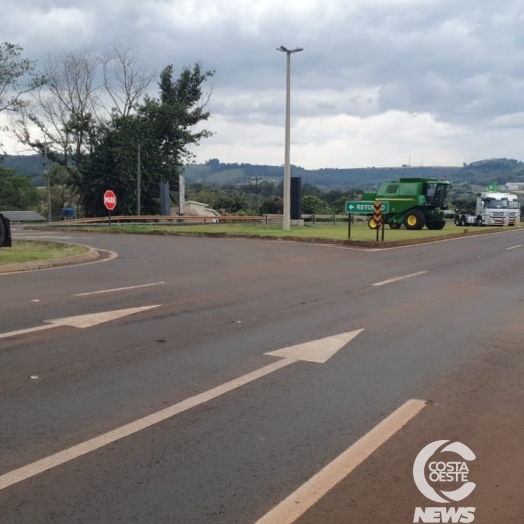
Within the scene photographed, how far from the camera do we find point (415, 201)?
1462 inches

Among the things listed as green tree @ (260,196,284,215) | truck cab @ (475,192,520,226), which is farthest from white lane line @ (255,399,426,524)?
green tree @ (260,196,284,215)

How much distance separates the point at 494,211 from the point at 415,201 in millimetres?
14583

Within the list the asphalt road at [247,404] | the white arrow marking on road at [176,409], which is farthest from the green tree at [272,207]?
the white arrow marking on road at [176,409]

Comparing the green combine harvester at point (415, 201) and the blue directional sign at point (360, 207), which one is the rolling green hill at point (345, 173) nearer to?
the green combine harvester at point (415, 201)

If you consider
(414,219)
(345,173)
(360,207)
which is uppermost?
(345,173)

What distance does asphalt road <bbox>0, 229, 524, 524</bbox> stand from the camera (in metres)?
3.81

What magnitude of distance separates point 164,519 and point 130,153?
54.5 meters

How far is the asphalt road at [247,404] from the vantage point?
3.81 m

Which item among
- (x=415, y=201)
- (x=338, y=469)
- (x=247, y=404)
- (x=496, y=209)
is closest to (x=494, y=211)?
(x=496, y=209)

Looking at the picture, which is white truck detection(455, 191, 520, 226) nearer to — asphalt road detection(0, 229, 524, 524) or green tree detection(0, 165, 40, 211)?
asphalt road detection(0, 229, 524, 524)

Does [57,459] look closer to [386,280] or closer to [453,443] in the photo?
[453,443]

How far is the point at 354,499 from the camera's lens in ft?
12.5

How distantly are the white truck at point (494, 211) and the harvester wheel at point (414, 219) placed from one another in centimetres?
1442

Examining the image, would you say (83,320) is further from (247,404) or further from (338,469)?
(338,469)
